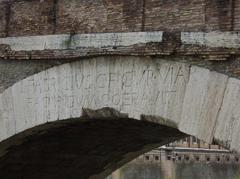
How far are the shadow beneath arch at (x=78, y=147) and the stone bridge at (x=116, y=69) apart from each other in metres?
0.04

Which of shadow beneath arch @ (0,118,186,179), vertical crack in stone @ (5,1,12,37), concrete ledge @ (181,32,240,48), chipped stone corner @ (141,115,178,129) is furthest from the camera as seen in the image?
shadow beneath arch @ (0,118,186,179)

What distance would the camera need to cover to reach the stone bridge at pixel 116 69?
5.11 metres

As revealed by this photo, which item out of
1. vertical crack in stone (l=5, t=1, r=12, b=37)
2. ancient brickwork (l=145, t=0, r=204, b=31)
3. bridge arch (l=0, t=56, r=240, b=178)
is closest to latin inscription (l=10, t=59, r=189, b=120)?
bridge arch (l=0, t=56, r=240, b=178)

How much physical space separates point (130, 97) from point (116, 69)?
0.88ft

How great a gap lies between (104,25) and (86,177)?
143 inches

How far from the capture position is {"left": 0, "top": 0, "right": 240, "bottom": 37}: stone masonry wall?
522 centimetres

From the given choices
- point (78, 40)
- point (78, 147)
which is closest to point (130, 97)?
point (78, 40)

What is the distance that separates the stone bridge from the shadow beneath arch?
40 millimetres

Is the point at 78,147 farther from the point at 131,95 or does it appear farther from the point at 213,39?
the point at 213,39

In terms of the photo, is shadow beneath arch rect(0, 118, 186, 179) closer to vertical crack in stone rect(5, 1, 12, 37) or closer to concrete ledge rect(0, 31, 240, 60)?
concrete ledge rect(0, 31, 240, 60)

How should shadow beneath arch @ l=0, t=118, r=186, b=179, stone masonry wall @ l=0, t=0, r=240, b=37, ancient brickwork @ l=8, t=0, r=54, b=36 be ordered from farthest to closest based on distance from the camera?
1. shadow beneath arch @ l=0, t=118, r=186, b=179
2. ancient brickwork @ l=8, t=0, r=54, b=36
3. stone masonry wall @ l=0, t=0, r=240, b=37

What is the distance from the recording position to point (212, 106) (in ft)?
16.7

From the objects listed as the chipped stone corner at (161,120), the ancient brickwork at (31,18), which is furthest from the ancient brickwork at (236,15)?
the ancient brickwork at (31,18)

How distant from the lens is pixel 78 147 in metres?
8.01
